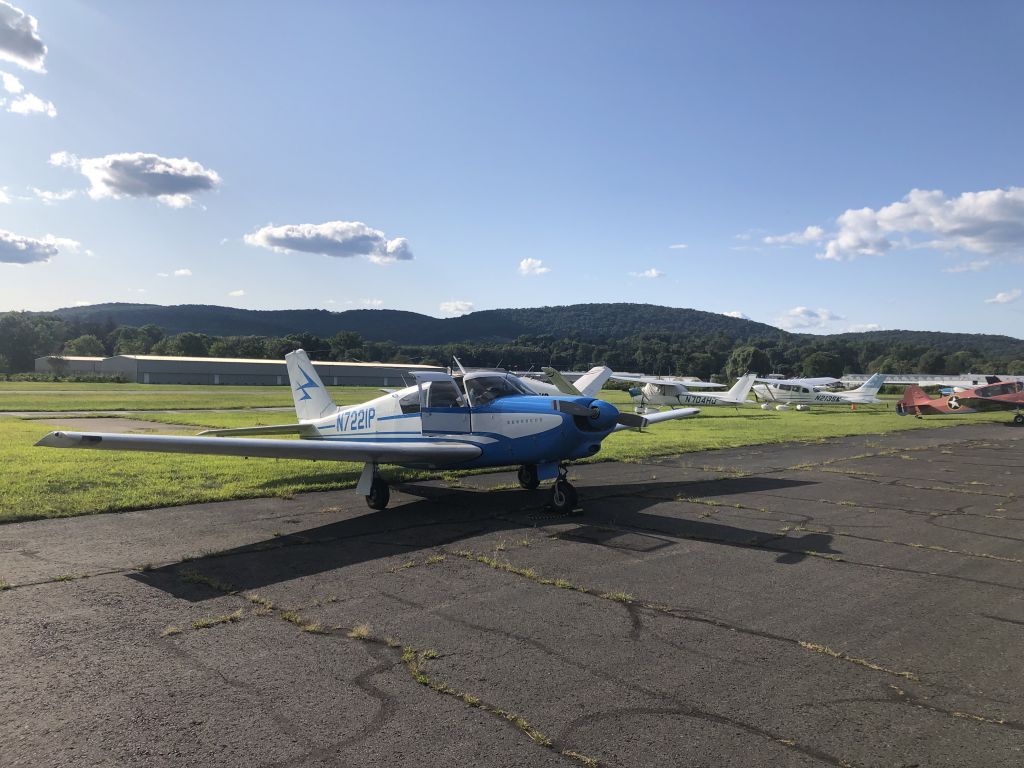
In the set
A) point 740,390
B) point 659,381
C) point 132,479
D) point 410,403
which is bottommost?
point 132,479

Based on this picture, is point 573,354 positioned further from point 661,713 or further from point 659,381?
point 661,713

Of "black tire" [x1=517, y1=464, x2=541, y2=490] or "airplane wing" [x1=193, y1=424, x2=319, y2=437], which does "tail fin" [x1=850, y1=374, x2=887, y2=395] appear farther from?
"airplane wing" [x1=193, y1=424, x2=319, y2=437]

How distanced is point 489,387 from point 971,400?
4099 centimetres

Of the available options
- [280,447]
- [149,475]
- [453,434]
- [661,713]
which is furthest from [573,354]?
[661,713]

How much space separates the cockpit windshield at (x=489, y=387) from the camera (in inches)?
465

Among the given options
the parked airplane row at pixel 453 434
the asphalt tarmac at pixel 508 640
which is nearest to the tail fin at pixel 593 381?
the parked airplane row at pixel 453 434

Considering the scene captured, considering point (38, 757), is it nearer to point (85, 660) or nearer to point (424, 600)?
point (85, 660)

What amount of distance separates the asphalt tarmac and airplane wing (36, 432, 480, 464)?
1.02 metres

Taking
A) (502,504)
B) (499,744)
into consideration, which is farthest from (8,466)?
(499,744)

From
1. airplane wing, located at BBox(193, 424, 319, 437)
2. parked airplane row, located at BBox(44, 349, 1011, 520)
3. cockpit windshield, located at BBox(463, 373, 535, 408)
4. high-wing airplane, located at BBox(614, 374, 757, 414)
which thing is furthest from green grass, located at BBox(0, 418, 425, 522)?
high-wing airplane, located at BBox(614, 374, 757, 414)

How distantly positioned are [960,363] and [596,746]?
21997 cm

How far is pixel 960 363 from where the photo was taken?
18312cm

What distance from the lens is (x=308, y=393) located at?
16203 millimetres

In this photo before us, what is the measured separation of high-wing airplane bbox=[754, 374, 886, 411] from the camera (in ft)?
162
